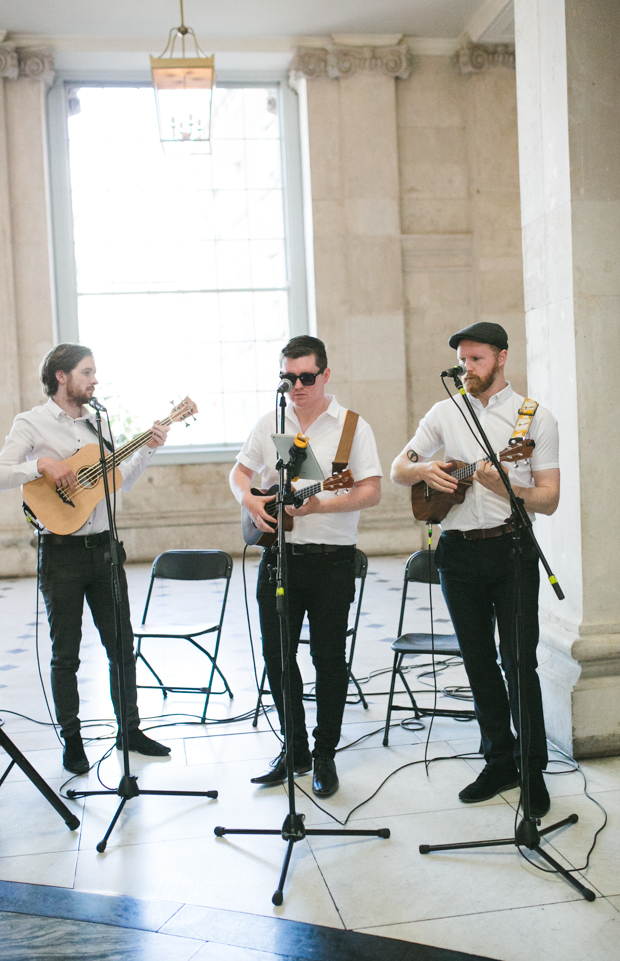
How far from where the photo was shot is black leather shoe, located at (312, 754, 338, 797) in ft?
11.4

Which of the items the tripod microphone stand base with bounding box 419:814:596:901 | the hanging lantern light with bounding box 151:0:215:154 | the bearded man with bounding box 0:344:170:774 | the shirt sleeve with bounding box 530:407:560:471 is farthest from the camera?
the hanging lantern light with bounding box 151:0:215:154

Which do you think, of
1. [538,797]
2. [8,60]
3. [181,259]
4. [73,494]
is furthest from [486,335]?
[8,60]

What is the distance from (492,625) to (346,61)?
808 cm

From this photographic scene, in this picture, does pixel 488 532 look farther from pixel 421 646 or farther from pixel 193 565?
pixel 193 565

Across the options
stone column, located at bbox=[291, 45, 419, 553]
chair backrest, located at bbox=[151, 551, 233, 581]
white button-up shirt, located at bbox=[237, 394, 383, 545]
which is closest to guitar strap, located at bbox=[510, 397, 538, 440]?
white button-up shirt, located at bbox=[237, 394, 383, 545]

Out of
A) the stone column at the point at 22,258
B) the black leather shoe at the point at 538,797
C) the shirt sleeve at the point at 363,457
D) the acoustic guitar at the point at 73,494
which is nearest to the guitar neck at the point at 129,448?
the acoustic guitar at the point at 73,494

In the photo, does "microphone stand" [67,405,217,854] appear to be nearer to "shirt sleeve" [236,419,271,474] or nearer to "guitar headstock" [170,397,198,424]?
"guitar headstock" [170,397,198,424]

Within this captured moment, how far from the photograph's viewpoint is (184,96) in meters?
5.59

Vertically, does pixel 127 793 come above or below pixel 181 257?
below

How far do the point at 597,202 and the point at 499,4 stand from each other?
641cm

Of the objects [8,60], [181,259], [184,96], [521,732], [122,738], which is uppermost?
[8,60]

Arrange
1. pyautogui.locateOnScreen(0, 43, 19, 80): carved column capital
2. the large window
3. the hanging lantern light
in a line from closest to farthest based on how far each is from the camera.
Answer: the hanging lantern light → pyautogui.locateOnScreen(0, 43, 19, 80): carved column capital → the large window

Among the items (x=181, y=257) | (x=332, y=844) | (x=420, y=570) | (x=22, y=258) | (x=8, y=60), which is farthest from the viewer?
(x=181, y=257)

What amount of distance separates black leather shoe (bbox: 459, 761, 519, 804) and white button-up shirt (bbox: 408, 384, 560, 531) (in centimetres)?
103
